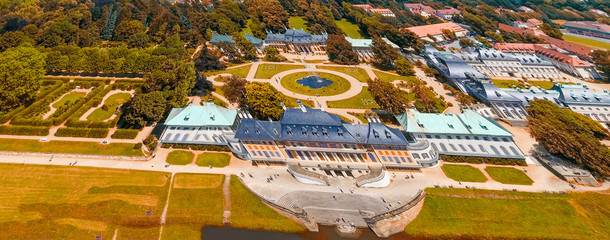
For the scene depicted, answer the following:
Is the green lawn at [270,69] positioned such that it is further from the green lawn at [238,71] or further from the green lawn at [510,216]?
the green lawn at [510,216]

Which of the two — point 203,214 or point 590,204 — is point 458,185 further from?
point 203,214

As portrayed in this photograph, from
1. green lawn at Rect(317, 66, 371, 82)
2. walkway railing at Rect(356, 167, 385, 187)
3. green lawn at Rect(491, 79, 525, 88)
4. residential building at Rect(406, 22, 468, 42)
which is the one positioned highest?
residential building at Rect(406, 22, 468, 42)

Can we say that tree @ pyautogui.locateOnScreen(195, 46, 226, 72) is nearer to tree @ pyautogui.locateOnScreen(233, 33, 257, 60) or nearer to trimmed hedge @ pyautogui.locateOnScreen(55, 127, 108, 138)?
tree @ pyautogui.locateOnScreen(233, 33, 257, 60)

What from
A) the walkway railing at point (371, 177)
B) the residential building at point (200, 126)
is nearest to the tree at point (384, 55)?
the walkway railing at point (371, 177)

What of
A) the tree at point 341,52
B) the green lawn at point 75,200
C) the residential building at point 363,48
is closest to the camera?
the green lawn at point 75,200

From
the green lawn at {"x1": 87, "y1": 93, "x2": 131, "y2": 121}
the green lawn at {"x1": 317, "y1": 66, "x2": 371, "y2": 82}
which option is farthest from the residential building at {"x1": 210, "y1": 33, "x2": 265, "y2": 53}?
the green lawn at {"x1": 87, "y1": 93, "x2": 131, "y2": 121}

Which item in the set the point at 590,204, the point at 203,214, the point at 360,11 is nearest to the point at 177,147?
the point at 203,214
